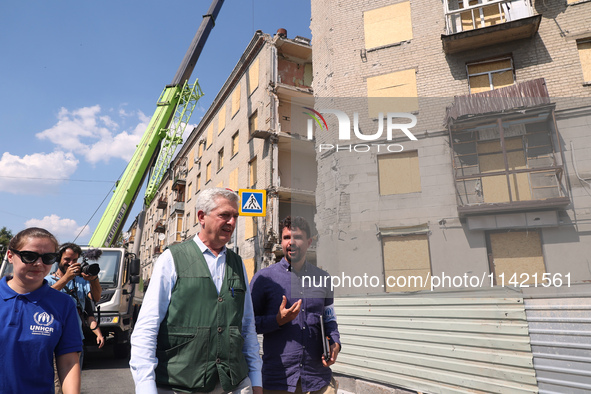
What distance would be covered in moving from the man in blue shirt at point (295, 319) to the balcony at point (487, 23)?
33.6 feet

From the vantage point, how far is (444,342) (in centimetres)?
391

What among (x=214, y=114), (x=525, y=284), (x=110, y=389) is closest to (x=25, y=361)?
(x=525, y=284)

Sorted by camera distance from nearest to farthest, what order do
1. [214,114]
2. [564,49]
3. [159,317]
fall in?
[159,317], [564,49], [214,114]

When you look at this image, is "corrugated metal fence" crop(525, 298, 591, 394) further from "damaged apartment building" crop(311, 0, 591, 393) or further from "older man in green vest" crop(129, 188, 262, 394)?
"older man in green vest" crop(129, 188, 262, 394)

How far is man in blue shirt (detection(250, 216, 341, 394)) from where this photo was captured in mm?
2693

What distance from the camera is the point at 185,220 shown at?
30.0 metres

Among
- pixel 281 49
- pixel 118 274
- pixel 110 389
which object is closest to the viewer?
pixel 110 389

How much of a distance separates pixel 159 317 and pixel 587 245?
9.76 feet

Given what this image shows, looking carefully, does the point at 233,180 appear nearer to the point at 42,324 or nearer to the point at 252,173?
the point at 252,173

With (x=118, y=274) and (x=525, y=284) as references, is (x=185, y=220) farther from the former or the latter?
(x=525, y=284)

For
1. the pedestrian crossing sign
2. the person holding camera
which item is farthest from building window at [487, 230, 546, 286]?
the pedestrian crossing sign

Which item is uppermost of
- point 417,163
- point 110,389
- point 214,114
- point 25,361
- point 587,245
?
point 214,114

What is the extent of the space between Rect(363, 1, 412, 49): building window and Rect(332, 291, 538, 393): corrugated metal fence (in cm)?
936

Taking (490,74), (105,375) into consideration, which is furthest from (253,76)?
(105,375)
